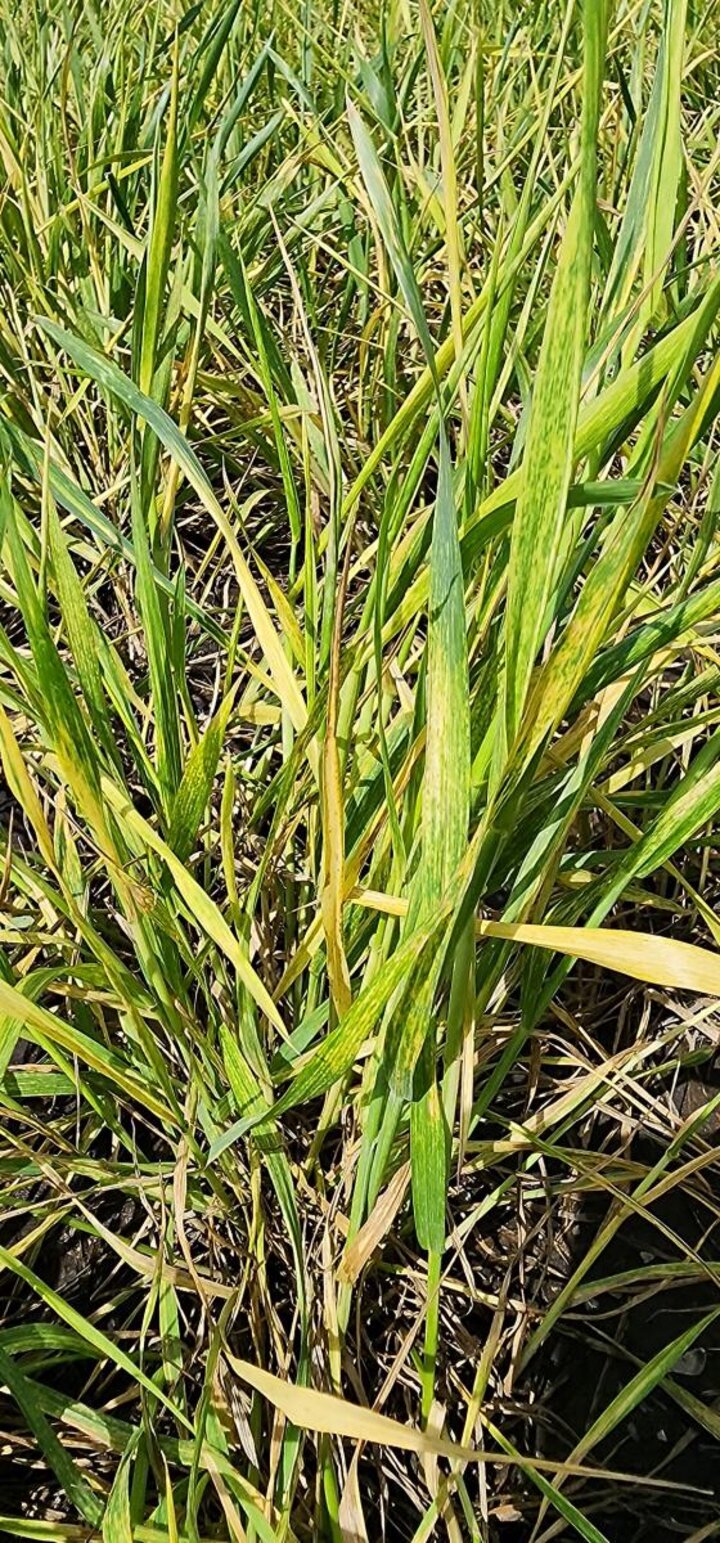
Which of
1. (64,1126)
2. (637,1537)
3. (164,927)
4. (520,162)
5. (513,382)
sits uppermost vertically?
(520,162)

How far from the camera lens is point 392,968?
40cm

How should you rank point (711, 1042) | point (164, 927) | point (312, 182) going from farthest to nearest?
point (312, 182)
point (711, 1042)
point (164, 927)

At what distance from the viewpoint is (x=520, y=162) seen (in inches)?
41.4

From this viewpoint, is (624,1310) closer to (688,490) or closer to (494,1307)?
(494,1307)

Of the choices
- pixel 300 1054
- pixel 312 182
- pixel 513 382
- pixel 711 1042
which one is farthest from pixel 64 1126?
pixel 312 182

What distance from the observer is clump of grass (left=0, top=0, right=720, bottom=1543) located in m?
0.39

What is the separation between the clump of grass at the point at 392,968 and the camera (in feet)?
1.29

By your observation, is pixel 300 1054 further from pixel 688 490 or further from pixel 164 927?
pixel 688 490

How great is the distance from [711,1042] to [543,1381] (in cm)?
22

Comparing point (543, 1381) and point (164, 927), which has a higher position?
point (164, 927)

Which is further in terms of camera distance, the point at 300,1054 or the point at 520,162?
the point at 520,162

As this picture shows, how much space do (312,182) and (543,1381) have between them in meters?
0.95

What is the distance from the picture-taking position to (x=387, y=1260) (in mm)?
567

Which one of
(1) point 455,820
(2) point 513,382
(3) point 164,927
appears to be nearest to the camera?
(1) point 455,820
